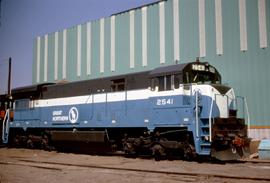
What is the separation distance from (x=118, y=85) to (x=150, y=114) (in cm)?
260

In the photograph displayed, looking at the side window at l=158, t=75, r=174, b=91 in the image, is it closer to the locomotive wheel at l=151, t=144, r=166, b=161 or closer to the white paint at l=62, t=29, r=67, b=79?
the locomotive wheel at l=151, t=144, r=166, b=161

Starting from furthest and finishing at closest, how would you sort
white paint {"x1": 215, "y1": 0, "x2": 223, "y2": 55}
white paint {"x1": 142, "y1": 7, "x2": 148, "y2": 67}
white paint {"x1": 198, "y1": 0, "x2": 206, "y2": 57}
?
white paint {"x1": 142, "y1": 7, "x2": 148, "y2": 67} → white paint {"x1": 198, "y1": 0, "x2": 206, "y2": 57} → white paint {"x1": 215, "y1": 0, "x2": 223, "y2": 55}

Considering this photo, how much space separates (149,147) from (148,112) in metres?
1.48

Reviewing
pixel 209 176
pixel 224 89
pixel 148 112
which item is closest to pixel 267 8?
pixel 224 89

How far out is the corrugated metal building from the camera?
21.4 metres

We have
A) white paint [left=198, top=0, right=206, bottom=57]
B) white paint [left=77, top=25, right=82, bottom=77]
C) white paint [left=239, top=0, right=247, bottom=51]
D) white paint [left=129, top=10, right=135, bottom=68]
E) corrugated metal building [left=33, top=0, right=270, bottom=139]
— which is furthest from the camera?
white paint [left=77, top=25, right=82, bottom=77]

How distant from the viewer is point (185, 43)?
80.1 feet

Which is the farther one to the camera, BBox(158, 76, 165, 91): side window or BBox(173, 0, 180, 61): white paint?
BBox(173, 0, 180, 61): white paint

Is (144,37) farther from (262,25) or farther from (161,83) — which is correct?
(161,83)

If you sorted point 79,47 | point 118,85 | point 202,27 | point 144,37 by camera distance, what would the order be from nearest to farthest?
point 118,85, point 202,27, point 144,37, point 79,47

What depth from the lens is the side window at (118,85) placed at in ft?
55.6

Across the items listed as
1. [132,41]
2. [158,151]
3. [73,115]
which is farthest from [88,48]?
[158,151]

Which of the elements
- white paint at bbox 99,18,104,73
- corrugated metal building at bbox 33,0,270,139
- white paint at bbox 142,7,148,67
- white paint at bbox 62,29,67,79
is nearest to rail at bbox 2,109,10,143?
corrugated metal building at bbox 33,0,270,139

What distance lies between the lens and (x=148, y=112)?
15539mm
